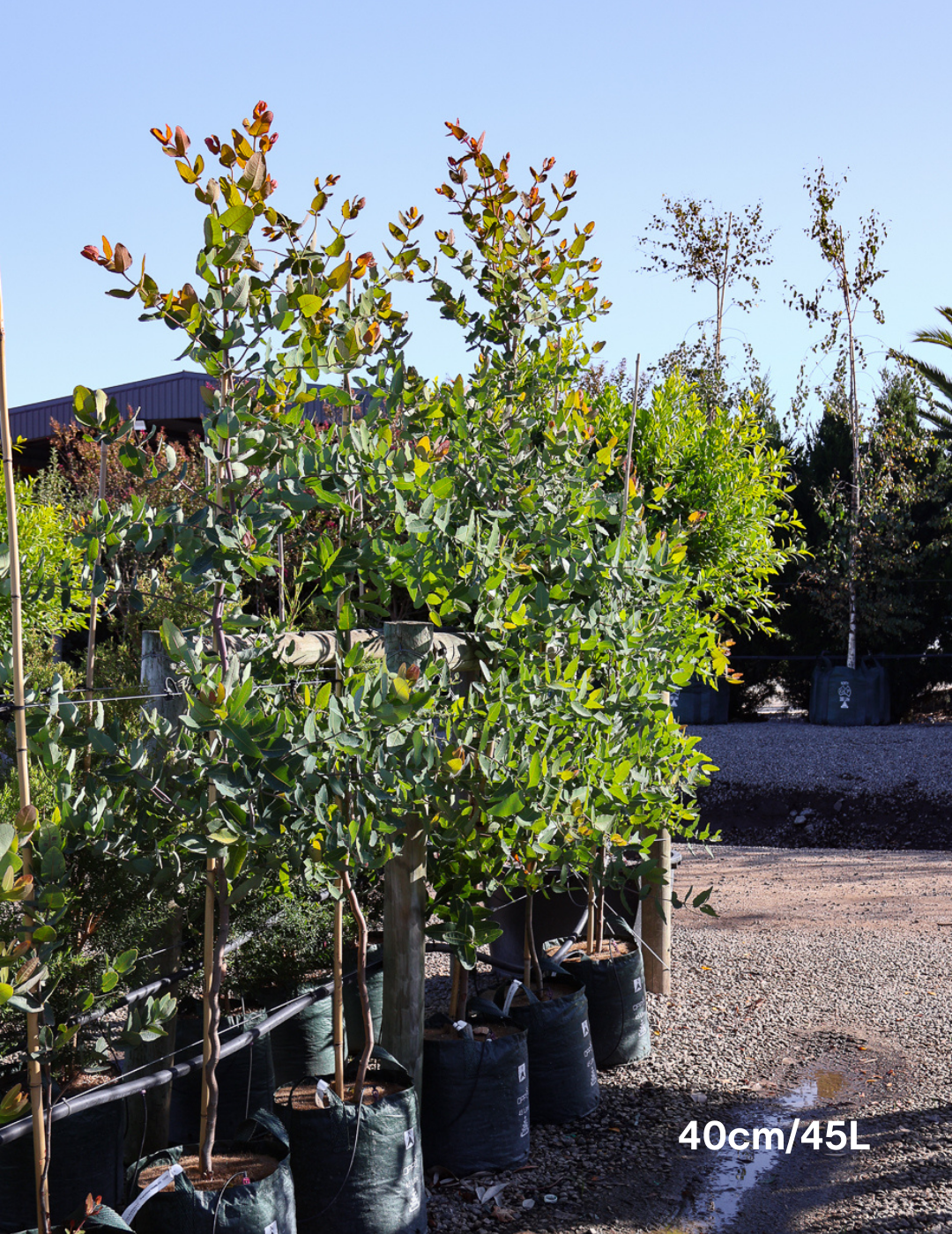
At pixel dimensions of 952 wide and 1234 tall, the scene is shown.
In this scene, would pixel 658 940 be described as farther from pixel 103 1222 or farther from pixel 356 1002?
pixel 103 1222

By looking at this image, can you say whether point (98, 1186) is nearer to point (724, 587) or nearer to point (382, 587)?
point (382, 587)

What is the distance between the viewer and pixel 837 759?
31.6 ft

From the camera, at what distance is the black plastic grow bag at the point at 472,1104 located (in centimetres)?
270

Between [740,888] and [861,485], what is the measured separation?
24.5ft

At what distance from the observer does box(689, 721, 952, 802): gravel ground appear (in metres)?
8.92

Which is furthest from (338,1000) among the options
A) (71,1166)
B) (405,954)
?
(71,1166)

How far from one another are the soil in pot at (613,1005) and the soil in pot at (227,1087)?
3.36 feet

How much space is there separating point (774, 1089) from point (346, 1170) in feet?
5.27

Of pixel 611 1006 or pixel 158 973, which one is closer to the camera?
pixel 158 973

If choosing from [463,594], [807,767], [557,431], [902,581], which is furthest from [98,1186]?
[902,581]

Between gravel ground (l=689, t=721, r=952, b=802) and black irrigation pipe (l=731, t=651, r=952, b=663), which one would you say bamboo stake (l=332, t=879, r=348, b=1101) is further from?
black irrigation pipe (l=731, t=651, r=952, b=663)

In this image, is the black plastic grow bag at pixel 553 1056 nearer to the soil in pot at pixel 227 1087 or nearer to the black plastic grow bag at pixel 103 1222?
the soil in pot at pixel 227 1087

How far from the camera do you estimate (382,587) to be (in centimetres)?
238

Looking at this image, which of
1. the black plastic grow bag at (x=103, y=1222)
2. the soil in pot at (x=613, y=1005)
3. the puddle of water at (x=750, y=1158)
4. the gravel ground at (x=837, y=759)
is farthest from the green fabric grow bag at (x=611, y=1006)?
the gravel ground at (x=837, y=759)
